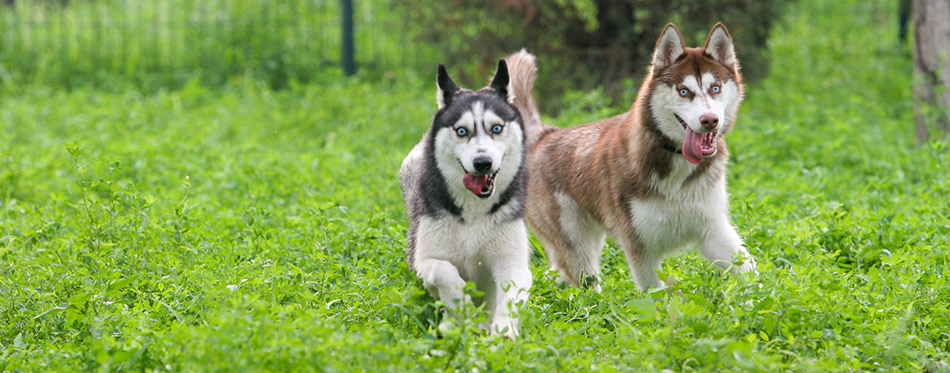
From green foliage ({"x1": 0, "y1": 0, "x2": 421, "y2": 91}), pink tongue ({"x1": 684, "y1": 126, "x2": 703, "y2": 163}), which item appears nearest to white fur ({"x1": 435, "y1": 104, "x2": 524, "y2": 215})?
pink tongue ({"x1": 684, "y1": 126, "x2": 703, "y2": 163})

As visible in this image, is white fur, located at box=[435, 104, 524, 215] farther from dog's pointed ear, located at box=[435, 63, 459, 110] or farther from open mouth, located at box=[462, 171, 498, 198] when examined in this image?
dog's pointed ear, located at box=[435, 63, 459, 110]

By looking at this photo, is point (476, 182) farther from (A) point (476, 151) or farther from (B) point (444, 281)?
(B) point (444, 281)

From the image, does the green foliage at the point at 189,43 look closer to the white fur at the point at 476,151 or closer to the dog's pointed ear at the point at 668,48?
the dog's pointed ear at the point at 668,48

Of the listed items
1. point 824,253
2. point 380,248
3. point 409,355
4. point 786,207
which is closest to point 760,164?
point 786,207

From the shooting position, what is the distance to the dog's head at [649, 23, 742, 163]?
424 cm

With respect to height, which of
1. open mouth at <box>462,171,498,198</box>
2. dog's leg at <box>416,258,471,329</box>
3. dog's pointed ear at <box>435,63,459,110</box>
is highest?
dog's pointed ear at <box>435,63,459,110</box>

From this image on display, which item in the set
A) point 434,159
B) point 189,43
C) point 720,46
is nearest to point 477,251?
point 434,159

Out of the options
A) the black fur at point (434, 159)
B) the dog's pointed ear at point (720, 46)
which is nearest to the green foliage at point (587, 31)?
the dog's pointed ear at point (720, 46)

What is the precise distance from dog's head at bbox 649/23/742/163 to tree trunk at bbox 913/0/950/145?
13.3ft

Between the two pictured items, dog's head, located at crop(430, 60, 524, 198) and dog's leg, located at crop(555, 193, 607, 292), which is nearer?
dog's head, located at crop(430, 60, 524, 198)

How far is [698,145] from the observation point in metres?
4.25

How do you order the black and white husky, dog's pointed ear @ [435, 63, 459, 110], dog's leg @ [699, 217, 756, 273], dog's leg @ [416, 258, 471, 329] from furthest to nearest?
dog's leg @ [699, 217, 756, 273] < dog's pointed ear @ [435, 63, 459, 110] < the black and white husky < dog's leg @ [416, 258, 471, 329]

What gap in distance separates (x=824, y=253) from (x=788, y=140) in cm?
Answer: 294

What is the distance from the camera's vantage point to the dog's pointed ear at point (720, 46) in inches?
175
